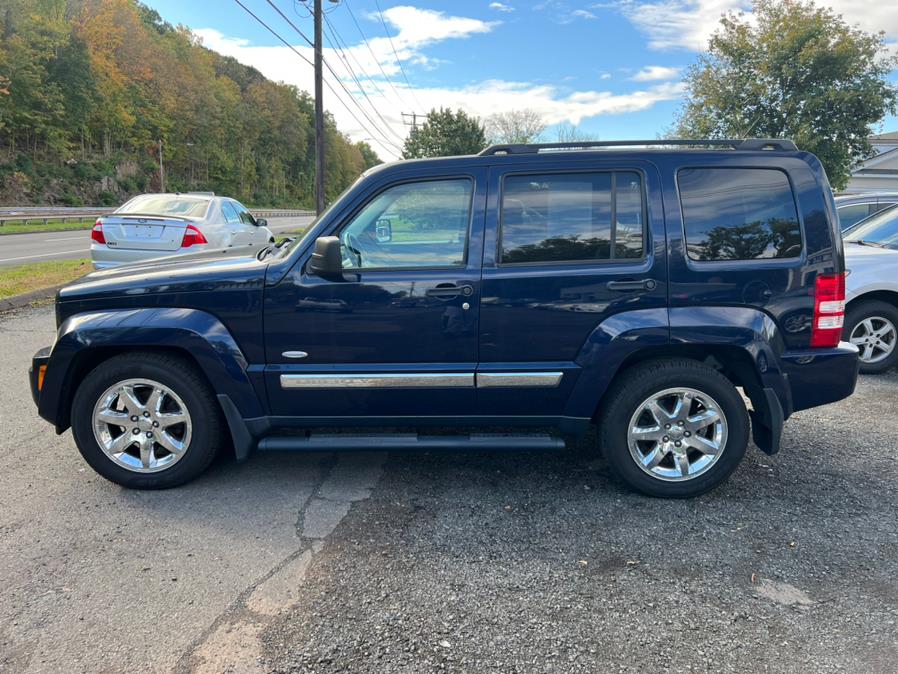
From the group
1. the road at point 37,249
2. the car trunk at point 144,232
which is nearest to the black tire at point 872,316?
the car trunk at point 144,232

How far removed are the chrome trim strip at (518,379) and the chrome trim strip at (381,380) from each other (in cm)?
8

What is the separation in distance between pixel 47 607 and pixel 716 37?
20692 millimetres

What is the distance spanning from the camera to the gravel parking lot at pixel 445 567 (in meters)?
2.24

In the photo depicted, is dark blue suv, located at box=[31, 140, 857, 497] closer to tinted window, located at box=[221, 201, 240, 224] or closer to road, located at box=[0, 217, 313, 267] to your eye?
tinted window, located at box=[221, 201, 240, 224]

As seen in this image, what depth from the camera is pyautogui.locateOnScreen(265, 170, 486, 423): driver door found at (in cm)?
329

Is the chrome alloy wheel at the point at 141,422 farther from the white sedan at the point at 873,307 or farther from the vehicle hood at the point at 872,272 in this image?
the white sedan at the point at 873,307

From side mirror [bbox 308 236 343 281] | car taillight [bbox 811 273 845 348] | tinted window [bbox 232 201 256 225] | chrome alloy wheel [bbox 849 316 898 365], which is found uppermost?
tinted window [bbox 232 201 256 225]

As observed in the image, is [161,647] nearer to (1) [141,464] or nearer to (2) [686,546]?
(1) [141,464]

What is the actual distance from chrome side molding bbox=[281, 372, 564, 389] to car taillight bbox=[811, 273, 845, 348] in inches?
56.9

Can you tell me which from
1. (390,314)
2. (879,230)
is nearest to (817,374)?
(390,314)

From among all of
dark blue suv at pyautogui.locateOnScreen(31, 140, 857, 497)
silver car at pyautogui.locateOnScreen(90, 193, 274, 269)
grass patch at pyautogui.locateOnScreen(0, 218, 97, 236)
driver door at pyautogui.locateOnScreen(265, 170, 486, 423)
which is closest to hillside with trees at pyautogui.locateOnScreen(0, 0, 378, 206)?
grass patch at pyautogui.locateOnScreen(0, 218, 97, 236)

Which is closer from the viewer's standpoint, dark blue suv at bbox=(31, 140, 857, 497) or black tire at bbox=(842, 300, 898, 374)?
dark blue suv at bbox=(31, 140, 857, 497)

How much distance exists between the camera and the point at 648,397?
3.34 metres

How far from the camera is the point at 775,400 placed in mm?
3309
